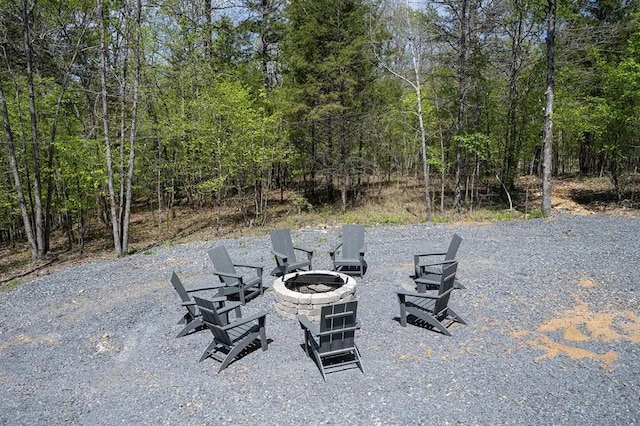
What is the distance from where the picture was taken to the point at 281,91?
15.4 metres

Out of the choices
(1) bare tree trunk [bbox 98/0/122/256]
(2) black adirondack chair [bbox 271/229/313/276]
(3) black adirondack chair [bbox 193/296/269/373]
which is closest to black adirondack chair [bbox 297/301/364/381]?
(3) black adirondack chair [bbox 193/296/269/373]

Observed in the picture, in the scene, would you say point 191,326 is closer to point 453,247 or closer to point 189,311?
point 189,311

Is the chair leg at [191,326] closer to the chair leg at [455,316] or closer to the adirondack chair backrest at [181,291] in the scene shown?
the adirondack chair backrest at [181,291]

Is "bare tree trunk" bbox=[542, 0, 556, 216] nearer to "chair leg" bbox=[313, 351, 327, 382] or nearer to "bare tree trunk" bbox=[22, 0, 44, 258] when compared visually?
"chair leg" bbox=[313, 351, 327, 382]

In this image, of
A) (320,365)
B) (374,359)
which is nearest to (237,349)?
(320,365)

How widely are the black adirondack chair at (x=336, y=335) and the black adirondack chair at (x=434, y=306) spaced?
1.08 metres

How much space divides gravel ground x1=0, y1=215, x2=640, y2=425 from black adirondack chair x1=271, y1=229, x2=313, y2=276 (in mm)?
790

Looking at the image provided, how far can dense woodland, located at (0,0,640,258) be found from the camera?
11922mm

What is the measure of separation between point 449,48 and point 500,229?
29.6ft

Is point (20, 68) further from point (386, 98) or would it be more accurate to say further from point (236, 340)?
point (236, 340)

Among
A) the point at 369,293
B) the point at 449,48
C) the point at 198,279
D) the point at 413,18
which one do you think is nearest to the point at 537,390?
the point at 369,293

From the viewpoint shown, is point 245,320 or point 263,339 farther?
point 263,339

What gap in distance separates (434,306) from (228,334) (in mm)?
2669

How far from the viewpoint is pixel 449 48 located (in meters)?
15.8
